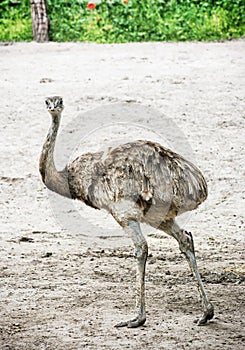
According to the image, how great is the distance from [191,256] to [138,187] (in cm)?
56

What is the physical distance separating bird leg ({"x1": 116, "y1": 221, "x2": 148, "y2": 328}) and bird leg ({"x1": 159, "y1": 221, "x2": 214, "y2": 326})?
0.27 meters

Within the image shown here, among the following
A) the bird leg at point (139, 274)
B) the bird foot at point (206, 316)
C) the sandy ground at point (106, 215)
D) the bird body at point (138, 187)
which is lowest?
the sandy ground at point (106, 215)

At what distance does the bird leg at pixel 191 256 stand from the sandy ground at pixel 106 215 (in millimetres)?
85

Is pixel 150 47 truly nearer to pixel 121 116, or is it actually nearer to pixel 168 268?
pixel 121 116

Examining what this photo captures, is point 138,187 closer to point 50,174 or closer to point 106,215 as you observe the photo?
point 50,174

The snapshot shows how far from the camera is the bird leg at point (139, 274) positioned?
4.87 m

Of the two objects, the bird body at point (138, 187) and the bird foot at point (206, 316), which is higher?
the bird body at point (138, 187)

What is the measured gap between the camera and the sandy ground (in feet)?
16.4

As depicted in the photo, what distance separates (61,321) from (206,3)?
389 inches

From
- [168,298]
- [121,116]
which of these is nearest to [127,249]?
[168,298]

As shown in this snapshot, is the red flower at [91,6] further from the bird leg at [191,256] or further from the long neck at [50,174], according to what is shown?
the bird leg at [191,256]

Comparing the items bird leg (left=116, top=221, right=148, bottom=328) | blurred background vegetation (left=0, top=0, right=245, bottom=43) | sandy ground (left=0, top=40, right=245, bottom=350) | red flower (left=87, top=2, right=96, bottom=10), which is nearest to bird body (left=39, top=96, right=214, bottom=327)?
bird leg (left=116, top=221, right=148, bottom=328)

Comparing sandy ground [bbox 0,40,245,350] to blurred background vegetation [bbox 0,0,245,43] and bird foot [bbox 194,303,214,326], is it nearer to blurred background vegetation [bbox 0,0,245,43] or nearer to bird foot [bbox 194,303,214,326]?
bird foot [bbox 194,303,214,326]

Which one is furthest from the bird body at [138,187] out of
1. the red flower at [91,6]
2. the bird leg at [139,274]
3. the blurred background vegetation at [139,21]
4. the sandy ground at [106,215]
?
the red flower at [91,6]
